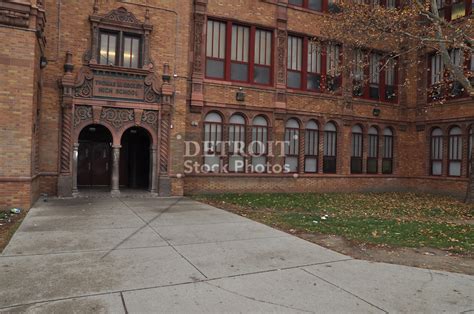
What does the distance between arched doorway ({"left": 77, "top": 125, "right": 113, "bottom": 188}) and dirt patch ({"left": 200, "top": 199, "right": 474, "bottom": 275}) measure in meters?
12.2

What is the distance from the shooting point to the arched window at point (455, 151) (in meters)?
18.8

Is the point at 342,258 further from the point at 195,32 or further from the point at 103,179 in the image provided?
the point at 103,179

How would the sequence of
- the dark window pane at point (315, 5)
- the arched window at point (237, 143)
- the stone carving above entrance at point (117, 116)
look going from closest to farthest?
the stone carving above entrance at point (117, 116)
the arched window at point (237, 143)
the dark window pane at point (315, 5)

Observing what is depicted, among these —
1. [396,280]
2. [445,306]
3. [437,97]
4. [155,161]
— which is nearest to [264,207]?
[155,161]

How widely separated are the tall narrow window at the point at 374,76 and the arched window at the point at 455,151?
4.34 m

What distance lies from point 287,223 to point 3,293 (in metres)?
6.59

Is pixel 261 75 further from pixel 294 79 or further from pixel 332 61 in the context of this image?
pixel 332 61

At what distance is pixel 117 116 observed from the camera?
13992 mm

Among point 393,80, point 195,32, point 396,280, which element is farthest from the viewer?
point 393,80

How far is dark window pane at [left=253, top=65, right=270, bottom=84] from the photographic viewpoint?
17453 mm

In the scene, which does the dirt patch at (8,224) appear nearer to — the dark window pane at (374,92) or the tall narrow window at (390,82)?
the dark window pane at (374,92)

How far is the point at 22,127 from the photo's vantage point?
10.1 metres

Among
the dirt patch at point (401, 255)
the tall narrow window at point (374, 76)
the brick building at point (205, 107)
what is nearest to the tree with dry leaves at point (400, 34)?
the tall narrow window at point (374, 76)

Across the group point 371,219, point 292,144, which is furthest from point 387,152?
point 371,219
